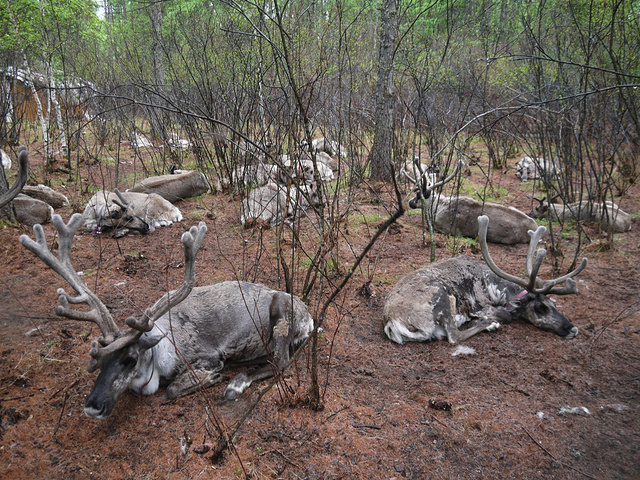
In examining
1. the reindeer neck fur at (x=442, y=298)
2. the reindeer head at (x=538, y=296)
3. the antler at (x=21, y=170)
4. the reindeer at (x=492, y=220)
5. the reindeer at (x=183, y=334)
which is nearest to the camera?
the reindeer at (x=183, y=334)

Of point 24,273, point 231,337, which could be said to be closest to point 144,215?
point 24,273

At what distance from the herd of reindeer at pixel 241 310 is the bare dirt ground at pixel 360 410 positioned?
0.17 m

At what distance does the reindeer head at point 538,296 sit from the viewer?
165 inches

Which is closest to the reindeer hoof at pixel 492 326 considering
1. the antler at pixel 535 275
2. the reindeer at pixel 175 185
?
the antler at pixel 535 275

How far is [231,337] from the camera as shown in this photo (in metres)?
3.45

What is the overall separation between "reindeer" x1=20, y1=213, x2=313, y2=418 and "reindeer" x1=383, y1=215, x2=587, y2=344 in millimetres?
1080

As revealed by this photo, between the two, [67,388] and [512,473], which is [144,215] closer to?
[67,388]

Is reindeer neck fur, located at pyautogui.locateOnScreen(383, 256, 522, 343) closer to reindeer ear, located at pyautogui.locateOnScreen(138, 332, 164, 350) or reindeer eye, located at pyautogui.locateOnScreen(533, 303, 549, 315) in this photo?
reindeer eye, located at pyautogui.locateOnScreen(533, 303, 549, 315)

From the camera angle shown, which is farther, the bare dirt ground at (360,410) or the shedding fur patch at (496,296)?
the shedding fur patch at (496,296)

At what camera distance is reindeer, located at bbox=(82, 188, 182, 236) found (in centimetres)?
648

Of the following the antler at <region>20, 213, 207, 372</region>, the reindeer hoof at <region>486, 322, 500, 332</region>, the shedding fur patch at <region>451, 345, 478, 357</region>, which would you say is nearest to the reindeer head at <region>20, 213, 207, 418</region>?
the antler at <region>20, 213, 207, 372</region>

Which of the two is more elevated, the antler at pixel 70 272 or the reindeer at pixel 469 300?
the antler at pixel 70 272

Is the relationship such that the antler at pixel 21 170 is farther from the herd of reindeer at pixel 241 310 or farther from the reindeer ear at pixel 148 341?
the reindeer ear at pixel 148 341

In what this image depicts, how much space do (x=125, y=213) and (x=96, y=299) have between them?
13.7 feet
